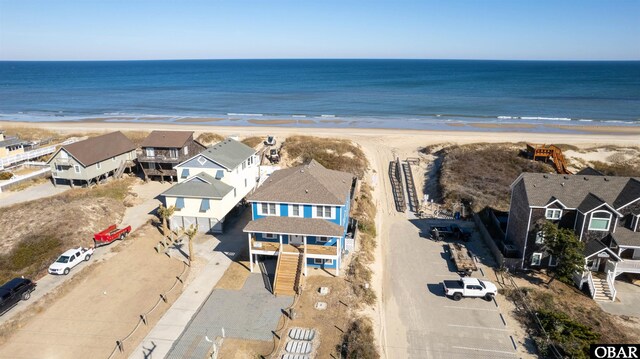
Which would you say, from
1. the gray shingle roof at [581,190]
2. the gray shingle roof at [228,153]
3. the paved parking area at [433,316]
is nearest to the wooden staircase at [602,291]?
the gray shingle roof at [581,190]

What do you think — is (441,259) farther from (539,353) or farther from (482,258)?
(539,353)

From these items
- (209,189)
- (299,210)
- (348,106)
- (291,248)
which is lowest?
(291,248)

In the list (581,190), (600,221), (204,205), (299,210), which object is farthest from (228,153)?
(600,221)

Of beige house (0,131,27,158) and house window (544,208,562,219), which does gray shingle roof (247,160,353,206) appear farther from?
beige house (0,131,27,158)

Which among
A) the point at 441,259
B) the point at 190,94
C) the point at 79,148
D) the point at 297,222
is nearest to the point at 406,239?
the point at 441,259

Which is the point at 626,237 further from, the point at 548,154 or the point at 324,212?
the point at 548,154

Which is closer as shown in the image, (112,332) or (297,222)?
(112,332)
